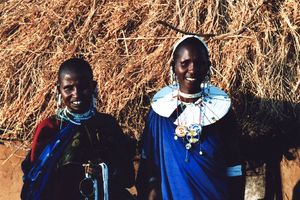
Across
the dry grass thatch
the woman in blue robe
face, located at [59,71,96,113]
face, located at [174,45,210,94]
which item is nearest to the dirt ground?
the dry grass thatch

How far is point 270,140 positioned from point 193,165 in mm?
1171

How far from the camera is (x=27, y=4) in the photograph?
496cm

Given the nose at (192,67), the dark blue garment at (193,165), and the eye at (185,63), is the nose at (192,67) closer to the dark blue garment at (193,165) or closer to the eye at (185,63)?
the eye at (185,63)

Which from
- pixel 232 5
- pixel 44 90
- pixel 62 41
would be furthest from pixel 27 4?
pixel 232 5

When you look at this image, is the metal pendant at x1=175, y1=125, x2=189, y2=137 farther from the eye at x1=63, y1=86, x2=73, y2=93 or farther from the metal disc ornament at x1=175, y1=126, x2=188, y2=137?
the eye at x1=63, y1=86, x2=73, y2=93

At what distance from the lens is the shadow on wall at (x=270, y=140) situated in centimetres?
401

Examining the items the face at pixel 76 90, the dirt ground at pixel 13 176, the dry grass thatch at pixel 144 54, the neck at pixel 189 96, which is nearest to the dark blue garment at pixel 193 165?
the neck at pixel 189 96

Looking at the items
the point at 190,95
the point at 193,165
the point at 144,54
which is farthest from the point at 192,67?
the point at 144,54

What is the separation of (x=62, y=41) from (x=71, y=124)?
1.31 m

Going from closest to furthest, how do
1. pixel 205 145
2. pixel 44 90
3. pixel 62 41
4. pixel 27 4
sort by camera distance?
1. pixel 205 145
2. pixel 44 90
3. pixel 62 41
4. pixel 27 4

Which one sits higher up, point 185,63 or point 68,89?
point 185,63

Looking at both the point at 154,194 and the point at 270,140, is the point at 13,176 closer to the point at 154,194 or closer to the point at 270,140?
the point at 154,194

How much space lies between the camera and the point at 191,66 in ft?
10.8

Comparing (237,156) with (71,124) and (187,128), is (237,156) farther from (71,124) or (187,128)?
(71,124)
